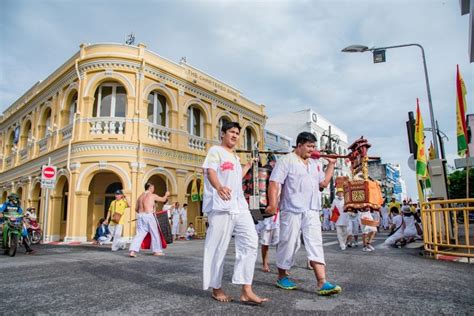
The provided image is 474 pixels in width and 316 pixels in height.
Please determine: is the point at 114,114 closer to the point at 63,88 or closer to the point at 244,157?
the point at 63,88

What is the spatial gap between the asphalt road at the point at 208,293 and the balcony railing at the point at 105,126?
10112 mm

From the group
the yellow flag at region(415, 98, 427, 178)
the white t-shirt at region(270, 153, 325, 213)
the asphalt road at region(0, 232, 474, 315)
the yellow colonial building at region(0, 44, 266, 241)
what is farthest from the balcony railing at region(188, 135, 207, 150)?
the white t-shirt at region(270, 153, 325, 213)

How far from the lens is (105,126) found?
1566cm

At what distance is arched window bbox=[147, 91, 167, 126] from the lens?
57.3 ft

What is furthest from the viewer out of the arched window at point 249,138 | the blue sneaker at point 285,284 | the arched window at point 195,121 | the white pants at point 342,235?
the arched window at point 249,138

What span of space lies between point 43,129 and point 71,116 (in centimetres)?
331

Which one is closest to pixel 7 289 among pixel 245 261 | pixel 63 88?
pixel 245 261

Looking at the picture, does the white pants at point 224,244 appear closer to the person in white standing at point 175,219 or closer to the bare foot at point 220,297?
the bare foot at point 220,297

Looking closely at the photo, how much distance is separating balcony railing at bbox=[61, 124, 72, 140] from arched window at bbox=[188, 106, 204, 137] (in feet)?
19.1

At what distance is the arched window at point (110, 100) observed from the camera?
53.9ft

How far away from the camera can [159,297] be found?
12.1ft

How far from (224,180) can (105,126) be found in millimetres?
13187

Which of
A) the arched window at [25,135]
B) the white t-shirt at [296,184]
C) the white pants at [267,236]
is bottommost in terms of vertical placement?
the white pants at [267,236]

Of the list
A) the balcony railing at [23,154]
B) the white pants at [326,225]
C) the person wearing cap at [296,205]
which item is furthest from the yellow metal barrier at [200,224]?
the person wearing cap at [296,205]
